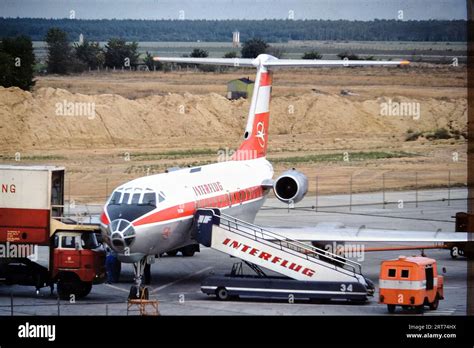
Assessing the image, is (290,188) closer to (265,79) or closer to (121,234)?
(265,79)

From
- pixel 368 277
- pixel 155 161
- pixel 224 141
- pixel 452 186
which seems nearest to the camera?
pixel 368 277

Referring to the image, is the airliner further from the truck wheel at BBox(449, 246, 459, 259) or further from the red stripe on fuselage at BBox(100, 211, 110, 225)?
the truck wheel at BBox(449, 246, 459, 259)

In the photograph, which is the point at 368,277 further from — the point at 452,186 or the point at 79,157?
the point at 79,157


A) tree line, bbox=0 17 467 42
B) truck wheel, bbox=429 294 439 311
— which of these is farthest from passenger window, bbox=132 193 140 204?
tree line, bbox=0 17 467 42

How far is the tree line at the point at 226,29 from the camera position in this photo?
323 feet

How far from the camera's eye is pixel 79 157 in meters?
81.0

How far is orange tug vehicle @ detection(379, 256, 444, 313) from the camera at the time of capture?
109ft

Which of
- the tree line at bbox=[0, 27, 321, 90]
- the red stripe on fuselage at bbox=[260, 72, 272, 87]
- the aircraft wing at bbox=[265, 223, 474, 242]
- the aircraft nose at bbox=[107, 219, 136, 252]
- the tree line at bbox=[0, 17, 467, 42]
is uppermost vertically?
the tree line at bbox=[0, 17, 467, 42]

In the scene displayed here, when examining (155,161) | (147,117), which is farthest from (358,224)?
(147,117)

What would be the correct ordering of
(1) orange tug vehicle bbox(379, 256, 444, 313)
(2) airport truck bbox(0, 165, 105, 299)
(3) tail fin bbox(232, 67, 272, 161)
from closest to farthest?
(1) orange tug vehicle bbox(379, 256, 444, 313)
(2) airport truck bbox(0, 165, 105, 299)
(3) tail fin bbox(232, 67, 272, 161)

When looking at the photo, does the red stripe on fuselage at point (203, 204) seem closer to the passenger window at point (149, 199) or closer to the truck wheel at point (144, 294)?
the passenger window at point (149, 199)

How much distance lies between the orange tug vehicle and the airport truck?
911 cm

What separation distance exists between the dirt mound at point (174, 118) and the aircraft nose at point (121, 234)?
161 feet

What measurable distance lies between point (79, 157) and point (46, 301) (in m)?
45.0
